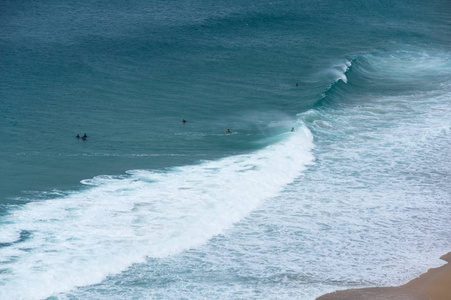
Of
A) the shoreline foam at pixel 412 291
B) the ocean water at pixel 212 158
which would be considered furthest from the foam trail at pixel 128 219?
the shoreline foam at pixel 412 291

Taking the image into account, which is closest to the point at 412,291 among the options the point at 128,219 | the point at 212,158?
the point at 128,219

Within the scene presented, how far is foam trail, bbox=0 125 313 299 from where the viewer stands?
2169 centimetres

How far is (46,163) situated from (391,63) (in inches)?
1354

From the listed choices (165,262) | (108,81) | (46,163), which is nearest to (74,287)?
(165,262)

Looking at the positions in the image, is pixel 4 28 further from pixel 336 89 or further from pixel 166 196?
pixel 166 196

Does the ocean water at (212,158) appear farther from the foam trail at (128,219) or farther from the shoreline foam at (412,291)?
the shoreline foam at (412,291)

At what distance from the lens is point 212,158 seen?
107 ft

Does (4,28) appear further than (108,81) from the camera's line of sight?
Yes

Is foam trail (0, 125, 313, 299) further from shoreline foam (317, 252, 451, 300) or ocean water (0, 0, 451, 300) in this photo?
shoreline foam (317, 252, 451, 300)

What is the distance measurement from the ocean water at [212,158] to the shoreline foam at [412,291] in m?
0.43

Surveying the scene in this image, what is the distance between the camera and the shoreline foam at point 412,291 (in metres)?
20.4

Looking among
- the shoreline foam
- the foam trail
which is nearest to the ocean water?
the foam trail

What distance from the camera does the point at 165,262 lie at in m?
22.5

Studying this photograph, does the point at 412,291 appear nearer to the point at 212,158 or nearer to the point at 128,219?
the point at 128,219
